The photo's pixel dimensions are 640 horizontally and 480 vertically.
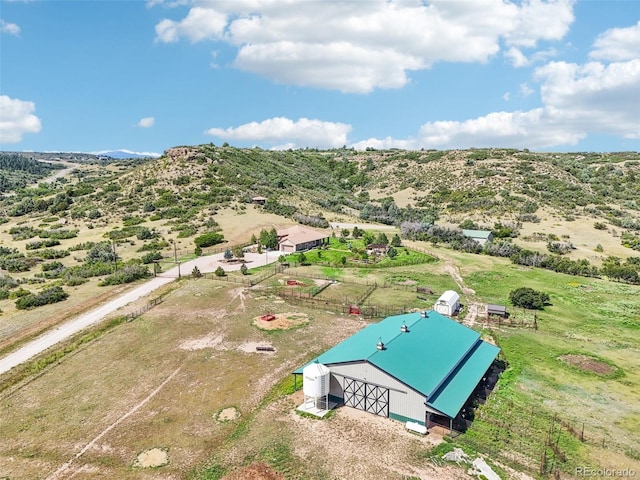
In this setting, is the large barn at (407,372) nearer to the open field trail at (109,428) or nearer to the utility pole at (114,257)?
the open field trail at (109,428)

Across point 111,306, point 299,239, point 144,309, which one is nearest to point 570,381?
point 144,309

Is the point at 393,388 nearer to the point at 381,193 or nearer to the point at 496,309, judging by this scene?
the point at 496,309

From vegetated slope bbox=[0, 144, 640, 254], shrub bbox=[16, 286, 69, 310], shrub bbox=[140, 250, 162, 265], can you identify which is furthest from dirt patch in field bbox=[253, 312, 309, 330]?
vegetated slope bbox=[0, 144, 640, 254]

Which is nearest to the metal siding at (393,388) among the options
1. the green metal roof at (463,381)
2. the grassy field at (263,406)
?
the green metal roof at (463,381)

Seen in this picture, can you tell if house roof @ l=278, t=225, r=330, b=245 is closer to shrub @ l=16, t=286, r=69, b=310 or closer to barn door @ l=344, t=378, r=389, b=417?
shrub @ l=16, t=286, r=69, b=310

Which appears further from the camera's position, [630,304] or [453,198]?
[453,198]

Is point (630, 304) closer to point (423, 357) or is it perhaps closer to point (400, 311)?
point (400, 311)

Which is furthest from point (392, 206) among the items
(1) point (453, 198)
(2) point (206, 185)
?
(2) point (206, 185)

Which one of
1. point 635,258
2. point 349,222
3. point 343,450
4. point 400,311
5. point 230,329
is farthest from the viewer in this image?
point 349,222

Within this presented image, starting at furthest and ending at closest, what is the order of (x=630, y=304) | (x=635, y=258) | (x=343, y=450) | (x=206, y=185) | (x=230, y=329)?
(x=206, y=185)
(x=635, y=258)
(x=630, y=304)
(x=230, y=329)
(x=343, y=450)
